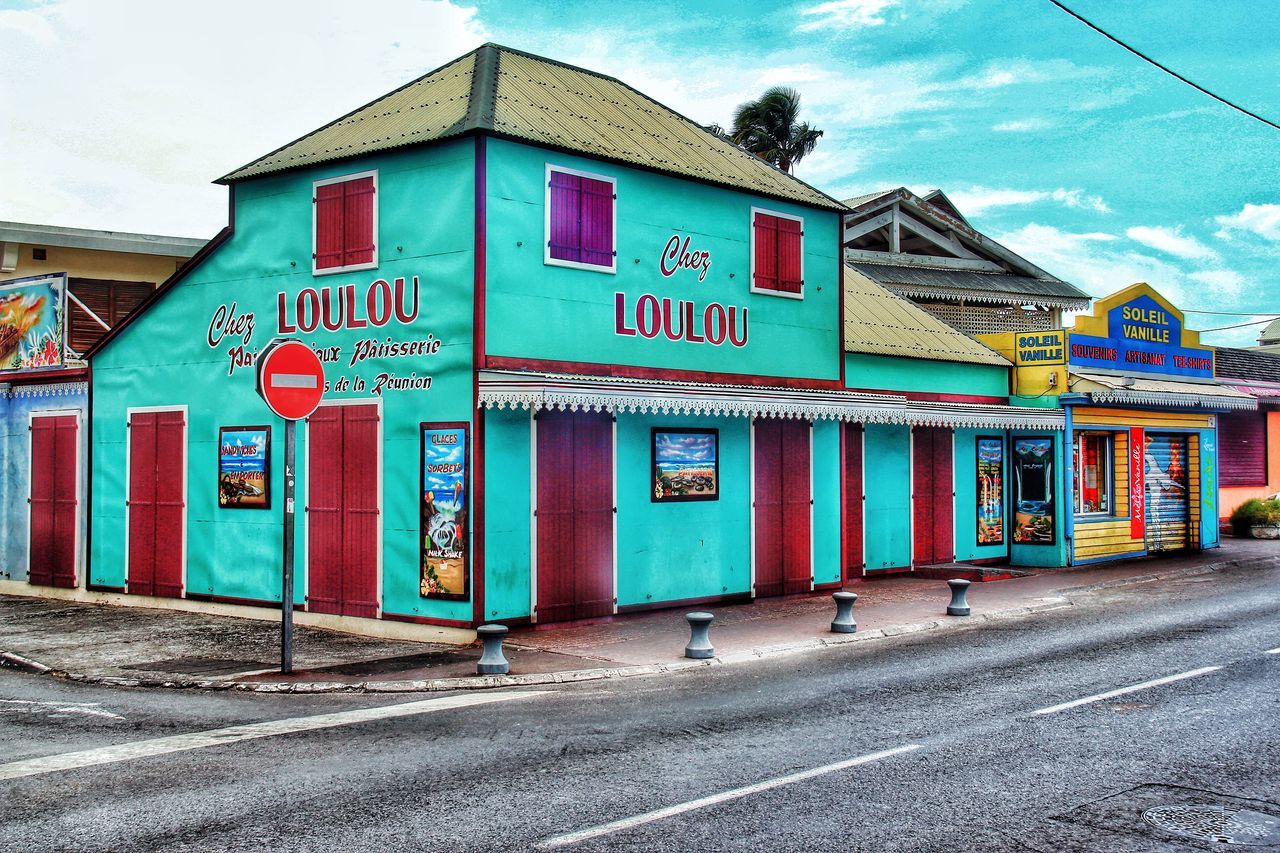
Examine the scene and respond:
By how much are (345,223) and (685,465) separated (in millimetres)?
5379

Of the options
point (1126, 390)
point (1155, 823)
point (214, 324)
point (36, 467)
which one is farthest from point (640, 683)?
point (1126, 390)

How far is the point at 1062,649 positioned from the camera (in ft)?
41.8

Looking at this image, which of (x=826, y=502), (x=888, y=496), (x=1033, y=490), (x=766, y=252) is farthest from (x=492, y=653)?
(x=1033, y=490)

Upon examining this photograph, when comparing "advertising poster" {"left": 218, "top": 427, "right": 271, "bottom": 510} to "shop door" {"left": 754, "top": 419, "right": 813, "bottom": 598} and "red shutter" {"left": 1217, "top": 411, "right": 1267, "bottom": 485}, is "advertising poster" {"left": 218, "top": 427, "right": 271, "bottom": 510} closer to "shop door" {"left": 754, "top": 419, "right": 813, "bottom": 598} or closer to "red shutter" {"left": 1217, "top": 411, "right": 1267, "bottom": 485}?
"shop door" {"left": 754, "top": 419, "right": 813, "bottom": 598}

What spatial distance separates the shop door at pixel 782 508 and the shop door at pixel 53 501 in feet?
34.5

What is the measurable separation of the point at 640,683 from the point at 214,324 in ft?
29.2

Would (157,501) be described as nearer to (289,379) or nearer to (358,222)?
(358,222)

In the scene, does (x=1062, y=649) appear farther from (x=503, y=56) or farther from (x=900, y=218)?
(x=900, y=218)

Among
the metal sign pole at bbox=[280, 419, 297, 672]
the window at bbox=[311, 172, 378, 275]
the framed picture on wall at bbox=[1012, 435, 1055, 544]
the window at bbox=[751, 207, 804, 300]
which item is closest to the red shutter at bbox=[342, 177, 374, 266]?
the window at bbox=[311, 172, 378, 275]

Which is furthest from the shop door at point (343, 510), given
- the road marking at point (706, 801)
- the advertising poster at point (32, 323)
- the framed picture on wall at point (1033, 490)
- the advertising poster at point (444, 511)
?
the framed picture on wall at point (1033, 490)

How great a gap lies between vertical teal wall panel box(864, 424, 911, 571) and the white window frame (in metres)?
3.91

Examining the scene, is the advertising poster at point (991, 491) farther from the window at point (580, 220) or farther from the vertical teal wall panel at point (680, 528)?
the window at point (580, 220)

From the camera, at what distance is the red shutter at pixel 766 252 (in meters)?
17.2

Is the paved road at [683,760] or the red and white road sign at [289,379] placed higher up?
the red and white road sign at [289,379]
